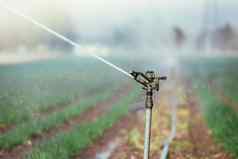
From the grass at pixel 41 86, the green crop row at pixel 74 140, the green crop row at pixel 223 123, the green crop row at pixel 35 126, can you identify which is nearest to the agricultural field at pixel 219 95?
the green crop row at pixel 223 123

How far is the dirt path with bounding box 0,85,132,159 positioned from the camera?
4.98 meters

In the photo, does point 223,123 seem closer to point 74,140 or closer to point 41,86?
point 74,140

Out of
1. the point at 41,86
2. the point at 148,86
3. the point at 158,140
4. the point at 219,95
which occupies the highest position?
the point at 148,86

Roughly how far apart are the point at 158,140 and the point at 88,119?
1.54 m

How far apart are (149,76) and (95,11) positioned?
5758 millimetres

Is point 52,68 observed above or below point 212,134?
above

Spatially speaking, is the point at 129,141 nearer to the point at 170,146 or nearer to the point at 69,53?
the point at 170,146

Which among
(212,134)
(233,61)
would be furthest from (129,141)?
(233,61)

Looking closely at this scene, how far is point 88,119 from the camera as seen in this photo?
8.00 m

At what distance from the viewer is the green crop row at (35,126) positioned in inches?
203

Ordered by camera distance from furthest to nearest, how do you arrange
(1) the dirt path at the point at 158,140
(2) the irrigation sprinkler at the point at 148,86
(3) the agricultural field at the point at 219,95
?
(3) the agricultural field at the point at 219,95 → (1) the dirt path at the point at 158,140 → (2) the irrigation sprinkler at the point at 148,86

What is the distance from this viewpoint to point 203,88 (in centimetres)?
1389

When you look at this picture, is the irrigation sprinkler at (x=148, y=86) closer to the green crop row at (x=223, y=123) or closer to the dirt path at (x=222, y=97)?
the green crop row at (x=223, y=123)

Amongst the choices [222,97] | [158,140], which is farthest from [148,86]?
[222,97]
